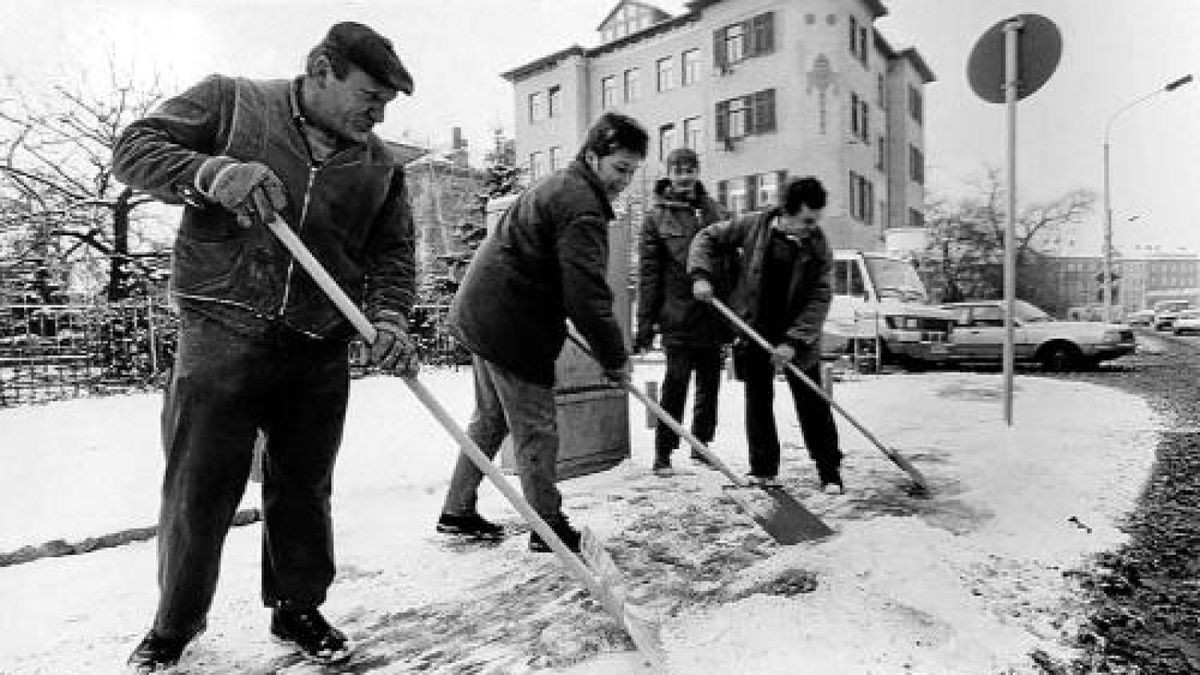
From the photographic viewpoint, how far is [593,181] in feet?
6.86

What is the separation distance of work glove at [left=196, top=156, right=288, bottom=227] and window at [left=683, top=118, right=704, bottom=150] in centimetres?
1768

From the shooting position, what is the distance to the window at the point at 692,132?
60.3 feet

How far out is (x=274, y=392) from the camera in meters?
1.55

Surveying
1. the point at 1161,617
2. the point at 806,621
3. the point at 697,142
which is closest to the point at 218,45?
the point at 806,621

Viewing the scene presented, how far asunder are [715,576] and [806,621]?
39 centimetres

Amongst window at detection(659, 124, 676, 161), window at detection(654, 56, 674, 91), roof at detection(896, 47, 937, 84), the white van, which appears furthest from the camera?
window at detection(659, 124, 676, 161)

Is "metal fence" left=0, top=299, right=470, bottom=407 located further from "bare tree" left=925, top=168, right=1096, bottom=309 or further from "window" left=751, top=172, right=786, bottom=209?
"window" left=751, top=172, right=786, bottom=209

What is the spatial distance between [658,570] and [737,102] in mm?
16318

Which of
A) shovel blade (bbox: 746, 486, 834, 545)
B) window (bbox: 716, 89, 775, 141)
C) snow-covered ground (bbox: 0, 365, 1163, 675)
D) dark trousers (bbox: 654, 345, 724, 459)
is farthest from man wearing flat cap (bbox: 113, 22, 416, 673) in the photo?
window (bbox: 716, 89, 775, 141)

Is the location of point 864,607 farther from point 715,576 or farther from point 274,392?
point 274,392

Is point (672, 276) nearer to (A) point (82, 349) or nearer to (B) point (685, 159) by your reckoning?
(B) point (685, 159)

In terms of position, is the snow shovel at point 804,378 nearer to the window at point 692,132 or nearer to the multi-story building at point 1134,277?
the multi-story building at point 1134,277

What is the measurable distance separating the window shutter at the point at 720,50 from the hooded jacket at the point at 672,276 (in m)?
15.0

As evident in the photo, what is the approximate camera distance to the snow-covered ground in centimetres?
154
